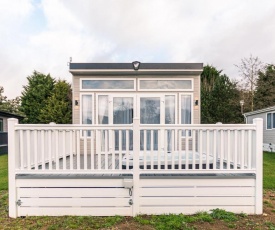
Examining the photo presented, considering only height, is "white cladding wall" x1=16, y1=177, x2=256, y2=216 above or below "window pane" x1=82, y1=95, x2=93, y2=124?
below

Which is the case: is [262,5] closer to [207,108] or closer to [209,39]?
[209,39]

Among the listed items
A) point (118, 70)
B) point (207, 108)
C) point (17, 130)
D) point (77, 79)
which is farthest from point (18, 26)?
point (207, 108)

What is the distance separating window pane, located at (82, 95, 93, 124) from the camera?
6.23m

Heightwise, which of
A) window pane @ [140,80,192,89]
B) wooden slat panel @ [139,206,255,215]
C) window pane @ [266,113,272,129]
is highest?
window pane @ [140,80,192,89]

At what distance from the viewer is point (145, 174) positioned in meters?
3.08

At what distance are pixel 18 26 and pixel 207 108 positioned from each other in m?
14.1

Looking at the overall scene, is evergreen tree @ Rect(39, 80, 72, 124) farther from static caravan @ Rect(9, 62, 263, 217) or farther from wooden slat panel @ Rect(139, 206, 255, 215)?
wooden slat panel @ Rect(139, 206, 255, 215)

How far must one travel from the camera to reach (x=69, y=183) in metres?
3.02

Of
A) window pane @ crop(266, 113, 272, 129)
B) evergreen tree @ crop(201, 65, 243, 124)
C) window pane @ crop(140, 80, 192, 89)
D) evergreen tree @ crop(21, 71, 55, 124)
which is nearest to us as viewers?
window pane @ crop(140, 80, 192, 89)

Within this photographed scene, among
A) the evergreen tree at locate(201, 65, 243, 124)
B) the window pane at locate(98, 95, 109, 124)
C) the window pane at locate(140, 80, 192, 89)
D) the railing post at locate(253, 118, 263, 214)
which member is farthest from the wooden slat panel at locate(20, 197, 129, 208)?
the evergreen tree at locate(201, 65, 243, 124)

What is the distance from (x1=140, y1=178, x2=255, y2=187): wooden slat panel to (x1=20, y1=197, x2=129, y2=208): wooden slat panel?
0.43m

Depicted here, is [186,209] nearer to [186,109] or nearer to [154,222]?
[154,222]

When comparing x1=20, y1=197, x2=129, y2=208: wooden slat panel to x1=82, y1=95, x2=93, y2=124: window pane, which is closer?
x1=20, y1=197, x2=129, y2=208: wooden slat panel

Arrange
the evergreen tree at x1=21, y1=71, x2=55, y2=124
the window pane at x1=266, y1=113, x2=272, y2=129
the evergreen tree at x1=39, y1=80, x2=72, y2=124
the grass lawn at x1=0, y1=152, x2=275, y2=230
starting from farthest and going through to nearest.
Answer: the evergreen tree at x1=21, y1=71, x2=55, y2=124 → the evergreen tree at x1=39, y1=80, x2=72, y2=124 → the window pane at x1=266, y1=113, x2=272, y2=129 → the grass lawn at x1=0, y1=152, x2=275, y2=230
